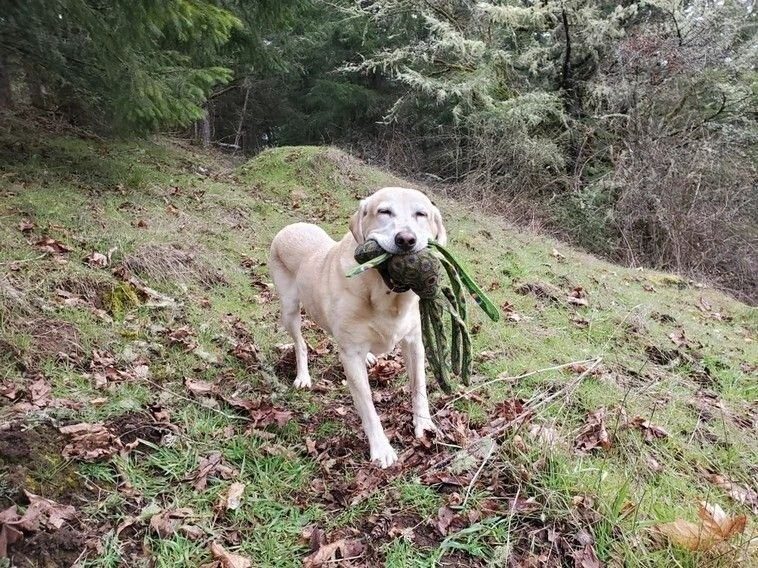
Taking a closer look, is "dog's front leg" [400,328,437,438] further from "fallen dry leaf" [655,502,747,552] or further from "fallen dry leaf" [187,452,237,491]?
"fallen dry leaf" [655,502,747,552]

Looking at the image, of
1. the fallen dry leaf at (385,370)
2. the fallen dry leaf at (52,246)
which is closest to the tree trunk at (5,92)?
the fallen dry leaf at (52,246)

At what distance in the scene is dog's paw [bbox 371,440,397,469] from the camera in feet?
9.55

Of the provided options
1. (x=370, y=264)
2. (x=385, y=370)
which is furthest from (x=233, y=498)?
(x=385, y=370)

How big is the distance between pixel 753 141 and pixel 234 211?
9.63 m

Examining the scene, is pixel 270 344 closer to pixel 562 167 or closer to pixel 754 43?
pixel 562 167

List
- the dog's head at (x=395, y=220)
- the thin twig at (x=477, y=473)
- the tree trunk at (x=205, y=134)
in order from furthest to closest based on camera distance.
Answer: the tree trunk at (x=205, y=134) < the dog's head at (x=395, y=220) < the thin twig at (x=477, y=473)

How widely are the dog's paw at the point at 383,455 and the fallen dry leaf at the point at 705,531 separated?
125cm

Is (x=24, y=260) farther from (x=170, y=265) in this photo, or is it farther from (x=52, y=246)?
(x=170, y=265)

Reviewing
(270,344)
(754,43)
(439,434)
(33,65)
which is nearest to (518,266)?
(270,344)

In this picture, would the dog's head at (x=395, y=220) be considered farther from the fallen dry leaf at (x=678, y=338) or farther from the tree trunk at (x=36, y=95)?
the tree trunk at (x=36, y=95)

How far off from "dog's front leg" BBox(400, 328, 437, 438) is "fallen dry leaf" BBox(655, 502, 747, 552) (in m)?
1.29

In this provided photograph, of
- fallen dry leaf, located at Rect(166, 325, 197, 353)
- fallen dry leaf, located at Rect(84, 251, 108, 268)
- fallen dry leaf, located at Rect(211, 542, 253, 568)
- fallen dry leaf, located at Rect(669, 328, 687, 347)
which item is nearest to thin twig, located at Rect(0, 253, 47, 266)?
fallen dry leaf, located at Rect(84, 251, 108, 268)

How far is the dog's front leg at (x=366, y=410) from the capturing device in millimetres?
2947

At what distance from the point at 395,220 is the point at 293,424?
1297 mm
